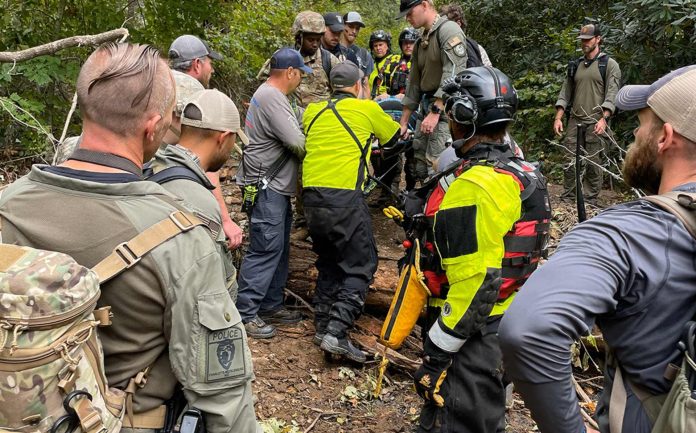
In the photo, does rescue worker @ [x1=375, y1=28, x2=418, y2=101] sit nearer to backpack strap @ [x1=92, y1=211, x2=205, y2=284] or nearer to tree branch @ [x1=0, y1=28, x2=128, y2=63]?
tree branch @ [x1=0, y1=28, x2=128, y2=63]

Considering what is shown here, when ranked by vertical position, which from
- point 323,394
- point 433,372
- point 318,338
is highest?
point 433,372

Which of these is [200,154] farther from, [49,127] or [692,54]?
[692,54]

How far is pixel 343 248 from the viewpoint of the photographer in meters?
5.29

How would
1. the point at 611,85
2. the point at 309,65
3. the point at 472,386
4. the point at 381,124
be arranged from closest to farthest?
1. the point at 472,386
2. the point at 381,124
3. the point at 309,65
4. the point at 611,85

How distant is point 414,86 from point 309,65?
1.27 m


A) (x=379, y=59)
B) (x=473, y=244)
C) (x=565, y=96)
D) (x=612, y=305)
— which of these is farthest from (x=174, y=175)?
(x=565, y=96)

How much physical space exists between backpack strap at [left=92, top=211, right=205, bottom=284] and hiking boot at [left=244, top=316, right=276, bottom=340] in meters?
3.75

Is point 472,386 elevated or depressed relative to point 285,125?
depressed

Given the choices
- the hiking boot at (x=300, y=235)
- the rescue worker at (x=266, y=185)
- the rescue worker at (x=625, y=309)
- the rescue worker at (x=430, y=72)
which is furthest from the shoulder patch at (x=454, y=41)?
the rescue worker at (x=625, y=309)

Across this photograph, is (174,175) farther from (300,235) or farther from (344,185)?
(300,235)

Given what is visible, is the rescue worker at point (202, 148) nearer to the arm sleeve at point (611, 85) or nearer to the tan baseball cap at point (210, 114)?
the tan baseball cap at point (210, 114)

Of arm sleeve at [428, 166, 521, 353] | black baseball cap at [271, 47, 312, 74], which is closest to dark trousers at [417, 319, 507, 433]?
arm sleeve at [428, 166, 521, 353]

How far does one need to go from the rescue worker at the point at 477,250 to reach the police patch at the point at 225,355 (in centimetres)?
147

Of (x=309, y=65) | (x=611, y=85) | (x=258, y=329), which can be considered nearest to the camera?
(x=258, y=329)
